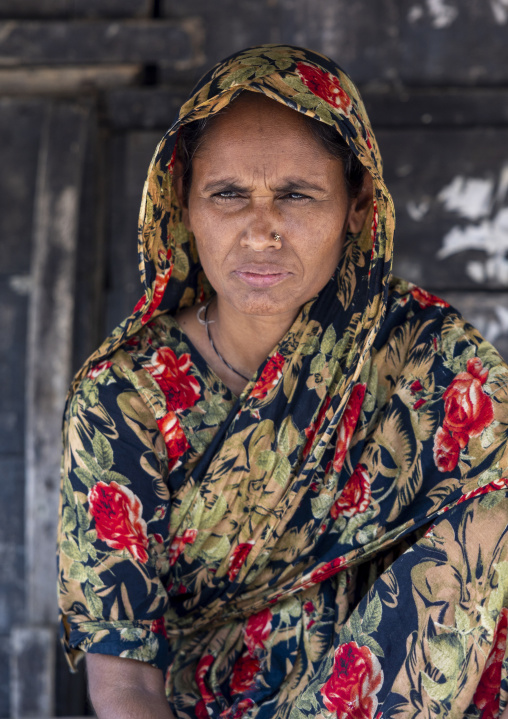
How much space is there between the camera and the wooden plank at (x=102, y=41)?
7.29 ft

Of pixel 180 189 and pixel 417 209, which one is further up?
pixel 417 209

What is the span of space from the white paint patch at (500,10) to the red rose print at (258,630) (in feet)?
6.00

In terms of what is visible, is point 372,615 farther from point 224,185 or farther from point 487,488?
point 224,185

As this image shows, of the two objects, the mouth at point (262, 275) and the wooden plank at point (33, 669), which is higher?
the mouth at point (262, 275)

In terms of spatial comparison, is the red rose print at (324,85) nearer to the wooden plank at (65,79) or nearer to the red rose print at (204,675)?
the red rose print at (204,675)

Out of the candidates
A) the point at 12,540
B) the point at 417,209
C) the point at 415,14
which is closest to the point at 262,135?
the point at 417,209

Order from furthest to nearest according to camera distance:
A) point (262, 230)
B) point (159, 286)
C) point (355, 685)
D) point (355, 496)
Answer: point (159, 286) → point (355, 496) → point (262, 230) → point (355, 685)

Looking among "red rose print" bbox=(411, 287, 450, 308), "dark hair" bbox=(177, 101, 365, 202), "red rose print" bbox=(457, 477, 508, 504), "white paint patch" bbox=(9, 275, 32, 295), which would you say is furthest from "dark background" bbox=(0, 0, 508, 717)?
"red rose print" bbox=(457, 477, 508, 504)

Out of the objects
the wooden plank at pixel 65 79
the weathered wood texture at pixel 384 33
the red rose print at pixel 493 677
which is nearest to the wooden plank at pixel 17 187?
the wooden plank at pixel 65 79

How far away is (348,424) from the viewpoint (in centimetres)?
138

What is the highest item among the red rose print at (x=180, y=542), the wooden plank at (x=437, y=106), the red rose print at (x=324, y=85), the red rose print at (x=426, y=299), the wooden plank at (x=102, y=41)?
the wooden plank at (x=102, y=41)

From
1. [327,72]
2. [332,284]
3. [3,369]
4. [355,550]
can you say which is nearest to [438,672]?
[355,550]

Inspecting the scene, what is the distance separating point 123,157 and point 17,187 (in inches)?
14.1

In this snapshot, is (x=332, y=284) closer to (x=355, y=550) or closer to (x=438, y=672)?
(x=355, y=550)
